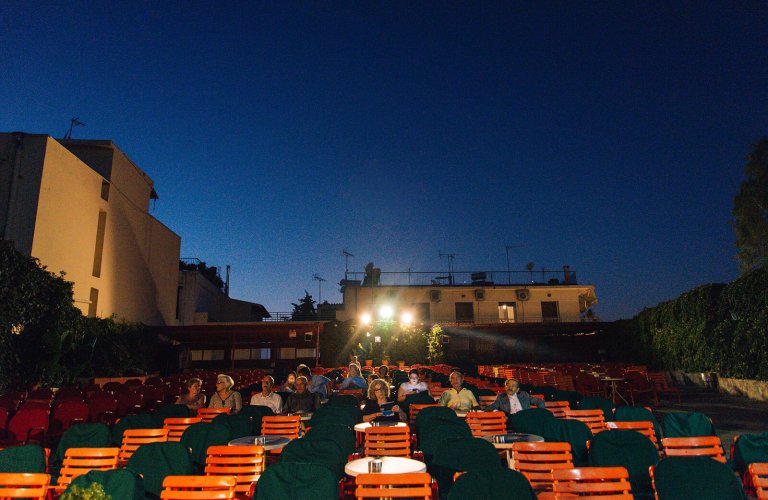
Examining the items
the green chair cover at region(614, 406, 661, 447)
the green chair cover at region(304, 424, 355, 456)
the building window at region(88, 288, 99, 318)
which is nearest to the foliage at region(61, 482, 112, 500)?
the green chair cover at region(304, 424, 355, 456)

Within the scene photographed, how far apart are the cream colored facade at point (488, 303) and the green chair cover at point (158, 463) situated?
108 ft

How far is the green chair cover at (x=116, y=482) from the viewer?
3.90m

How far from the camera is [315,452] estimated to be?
5.05m

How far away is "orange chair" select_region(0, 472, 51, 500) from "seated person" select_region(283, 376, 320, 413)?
5169 mm

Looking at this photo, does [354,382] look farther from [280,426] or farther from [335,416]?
[335,416]

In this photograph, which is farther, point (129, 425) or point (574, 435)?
point (129, 425)

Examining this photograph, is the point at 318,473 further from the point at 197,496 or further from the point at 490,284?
the point at 490,284

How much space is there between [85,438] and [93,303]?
1935 cm

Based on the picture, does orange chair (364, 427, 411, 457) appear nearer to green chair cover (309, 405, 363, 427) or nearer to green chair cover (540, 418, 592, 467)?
green chair cover (309, 405, 363, 427)

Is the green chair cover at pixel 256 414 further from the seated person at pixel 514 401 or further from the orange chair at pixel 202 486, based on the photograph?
the seated person at pixel 514 401

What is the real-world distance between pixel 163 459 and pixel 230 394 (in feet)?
13.4

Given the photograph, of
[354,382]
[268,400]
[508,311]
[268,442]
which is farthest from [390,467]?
[508,311]

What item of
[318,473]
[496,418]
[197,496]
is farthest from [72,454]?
[496,418]

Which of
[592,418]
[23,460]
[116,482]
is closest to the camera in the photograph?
[116,482]
